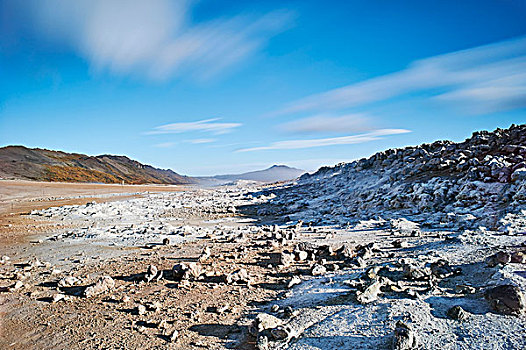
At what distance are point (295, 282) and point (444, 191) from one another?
9.08 metres

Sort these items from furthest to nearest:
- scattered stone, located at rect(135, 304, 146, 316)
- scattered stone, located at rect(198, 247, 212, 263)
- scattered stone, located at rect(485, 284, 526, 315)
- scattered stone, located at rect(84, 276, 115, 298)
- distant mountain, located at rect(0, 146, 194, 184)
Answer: distant mountain, located at rect(0, 146, 194, 184)
scattered stone, located at rect(198, 247, 212, 263)
scattered stone, located at rect(84, 276, 115, 298)
scattered stone, located at rect(135, 304, 146, 316)
scattered stone, located at rect(485, 284, 526, 315)

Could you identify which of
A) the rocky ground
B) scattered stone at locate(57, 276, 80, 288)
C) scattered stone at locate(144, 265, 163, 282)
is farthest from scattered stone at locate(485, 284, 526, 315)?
scattered stone at locate(57, 276, 80, 288)

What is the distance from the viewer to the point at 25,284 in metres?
6.75

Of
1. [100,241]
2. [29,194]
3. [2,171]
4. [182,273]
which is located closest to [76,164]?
[2,171]

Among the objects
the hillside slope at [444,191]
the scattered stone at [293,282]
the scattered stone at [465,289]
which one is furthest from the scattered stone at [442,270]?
the hillside slope at [444,191]

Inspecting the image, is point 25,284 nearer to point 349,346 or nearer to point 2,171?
point 349,346

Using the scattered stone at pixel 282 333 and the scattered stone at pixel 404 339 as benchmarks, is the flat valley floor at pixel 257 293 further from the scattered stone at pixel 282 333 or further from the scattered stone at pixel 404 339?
the scattered stone at pixel 404 339

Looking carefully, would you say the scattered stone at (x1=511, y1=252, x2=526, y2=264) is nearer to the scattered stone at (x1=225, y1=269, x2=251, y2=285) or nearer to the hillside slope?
the hillside slope

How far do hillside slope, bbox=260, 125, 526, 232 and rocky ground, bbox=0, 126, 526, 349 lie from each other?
0.09m

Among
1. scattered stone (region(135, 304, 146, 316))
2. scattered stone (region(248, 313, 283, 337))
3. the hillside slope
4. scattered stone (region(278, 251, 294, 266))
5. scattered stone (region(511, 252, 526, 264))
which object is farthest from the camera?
the hillside slope

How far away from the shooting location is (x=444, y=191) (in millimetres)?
12461

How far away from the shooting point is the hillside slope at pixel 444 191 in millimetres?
10109

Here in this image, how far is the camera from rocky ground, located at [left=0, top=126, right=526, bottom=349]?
4.18m

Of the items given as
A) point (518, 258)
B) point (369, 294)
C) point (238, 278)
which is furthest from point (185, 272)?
→ point (518, 258)
